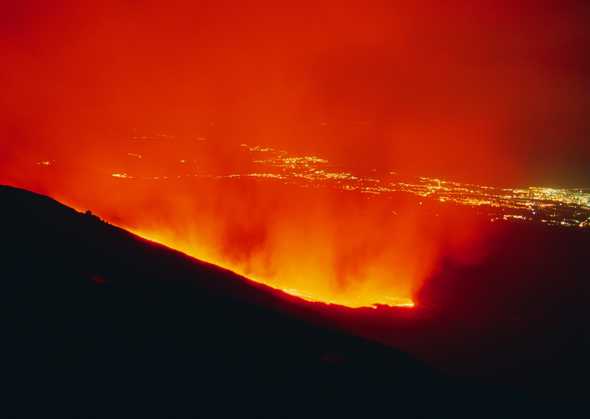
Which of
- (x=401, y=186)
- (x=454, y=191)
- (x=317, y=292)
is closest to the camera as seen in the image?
(x=317, y=292)

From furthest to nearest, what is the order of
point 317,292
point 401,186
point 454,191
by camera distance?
point 454,191
point 401,186
point 317,292

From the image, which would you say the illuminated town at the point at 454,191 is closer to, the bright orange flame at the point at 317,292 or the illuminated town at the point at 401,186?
the illuminated town at the point at 401,186

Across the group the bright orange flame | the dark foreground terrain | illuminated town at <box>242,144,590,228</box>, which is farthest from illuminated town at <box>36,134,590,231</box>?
the dark foreground terrain

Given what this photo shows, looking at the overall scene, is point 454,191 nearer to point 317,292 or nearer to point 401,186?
point 401,186

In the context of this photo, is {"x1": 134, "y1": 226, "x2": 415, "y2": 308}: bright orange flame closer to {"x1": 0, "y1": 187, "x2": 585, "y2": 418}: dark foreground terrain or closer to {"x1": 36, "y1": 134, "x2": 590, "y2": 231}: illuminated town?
{"x1": 0, "y1": 187, "x2": 585, "y2": 418}: dark foreground terrain

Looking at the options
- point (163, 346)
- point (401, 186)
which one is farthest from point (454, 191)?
point (163, 346)

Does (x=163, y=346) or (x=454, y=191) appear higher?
(x=454, y=191)

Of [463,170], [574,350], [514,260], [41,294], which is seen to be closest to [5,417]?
[41,294]

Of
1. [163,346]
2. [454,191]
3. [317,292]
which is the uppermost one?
[454,191]

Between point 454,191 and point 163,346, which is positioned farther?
point 454,191
